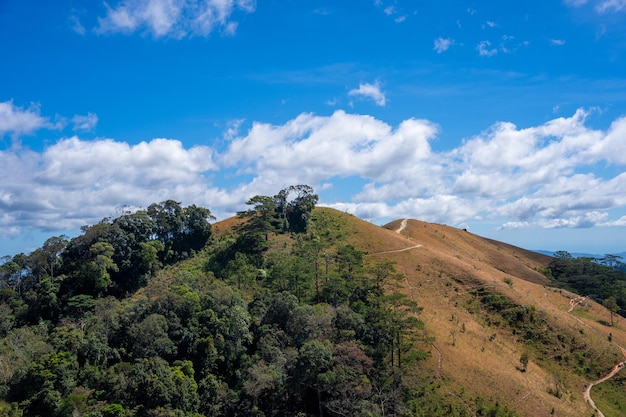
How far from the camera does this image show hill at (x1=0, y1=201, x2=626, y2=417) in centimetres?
3475

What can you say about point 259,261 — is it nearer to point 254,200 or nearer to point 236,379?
point 254,200

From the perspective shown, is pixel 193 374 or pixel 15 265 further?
pixel 15 265

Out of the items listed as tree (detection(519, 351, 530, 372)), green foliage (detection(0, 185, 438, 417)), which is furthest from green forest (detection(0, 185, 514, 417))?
tree (detection(519, 351, 530, 372))

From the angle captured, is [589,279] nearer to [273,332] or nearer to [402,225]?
[402,225]

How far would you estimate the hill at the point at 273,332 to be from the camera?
1368 inches

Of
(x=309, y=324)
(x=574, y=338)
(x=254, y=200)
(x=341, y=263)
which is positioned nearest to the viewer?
(x=309, y=324)

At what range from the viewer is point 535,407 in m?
39.1

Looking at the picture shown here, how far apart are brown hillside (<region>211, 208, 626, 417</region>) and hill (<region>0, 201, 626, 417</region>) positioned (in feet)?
0.80

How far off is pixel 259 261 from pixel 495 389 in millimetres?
34980

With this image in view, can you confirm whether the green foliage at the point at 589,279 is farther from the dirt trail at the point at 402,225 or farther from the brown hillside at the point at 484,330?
the dirt trail at the point at 402,225

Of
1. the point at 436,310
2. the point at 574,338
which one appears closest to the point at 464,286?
the point at 436,310

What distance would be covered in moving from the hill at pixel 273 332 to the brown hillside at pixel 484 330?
0.80 feet

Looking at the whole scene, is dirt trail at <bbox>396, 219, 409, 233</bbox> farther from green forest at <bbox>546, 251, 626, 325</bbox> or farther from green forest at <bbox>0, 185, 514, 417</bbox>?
green forest at <bbox>0, 185, 514, 417</bbox>

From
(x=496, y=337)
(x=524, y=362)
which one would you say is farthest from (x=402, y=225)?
(x=524, y=362)
